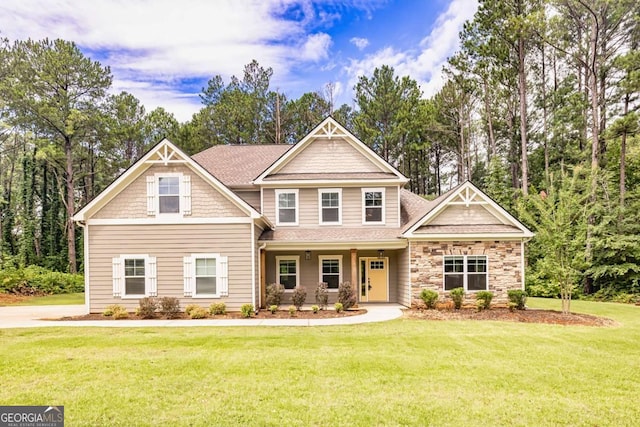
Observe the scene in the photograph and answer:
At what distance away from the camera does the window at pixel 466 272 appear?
14188 millimetres

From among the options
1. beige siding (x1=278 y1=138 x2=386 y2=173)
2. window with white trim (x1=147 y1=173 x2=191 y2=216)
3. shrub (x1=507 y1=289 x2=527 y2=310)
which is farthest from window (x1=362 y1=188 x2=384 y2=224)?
window with white trim (x1=147 y1=173 x2=191 y2=216)

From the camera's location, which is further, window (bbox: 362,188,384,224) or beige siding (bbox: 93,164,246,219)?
window (bbox: 362,188,384,224)

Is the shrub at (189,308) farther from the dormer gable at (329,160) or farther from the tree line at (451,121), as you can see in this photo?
the tree line at (451,121)

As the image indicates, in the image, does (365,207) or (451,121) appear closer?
(365,207)

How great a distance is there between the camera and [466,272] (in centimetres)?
1420

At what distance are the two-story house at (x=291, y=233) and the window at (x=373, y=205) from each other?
0.14ft

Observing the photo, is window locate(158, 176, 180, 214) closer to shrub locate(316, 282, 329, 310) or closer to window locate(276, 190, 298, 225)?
window locate(276, 190, 298, 225)

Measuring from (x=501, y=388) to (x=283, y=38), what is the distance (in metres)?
19.8

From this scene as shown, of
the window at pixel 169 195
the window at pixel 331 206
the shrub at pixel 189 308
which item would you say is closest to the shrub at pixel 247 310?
the shrub at pixel 189 308

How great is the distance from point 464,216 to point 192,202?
10392mm

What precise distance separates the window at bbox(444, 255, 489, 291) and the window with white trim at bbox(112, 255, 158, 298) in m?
10.9

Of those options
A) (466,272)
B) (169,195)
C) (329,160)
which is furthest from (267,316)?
(466,272)

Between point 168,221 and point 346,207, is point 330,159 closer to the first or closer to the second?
point 346,207

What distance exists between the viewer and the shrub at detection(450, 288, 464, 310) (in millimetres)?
13602
